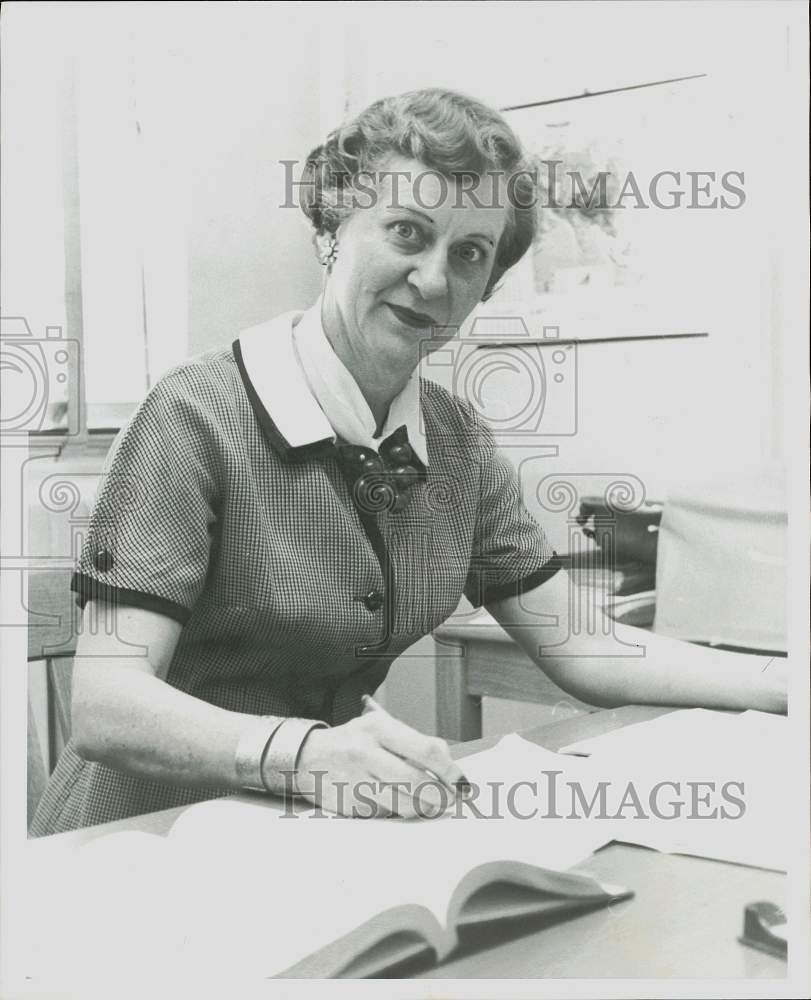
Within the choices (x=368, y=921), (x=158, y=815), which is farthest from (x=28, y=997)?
(x=368, y=921)

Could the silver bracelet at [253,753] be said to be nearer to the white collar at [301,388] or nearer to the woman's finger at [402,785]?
the woman's finger at [402,785]

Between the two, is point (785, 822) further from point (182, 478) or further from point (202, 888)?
point (182, 478)

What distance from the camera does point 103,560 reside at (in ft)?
2.62

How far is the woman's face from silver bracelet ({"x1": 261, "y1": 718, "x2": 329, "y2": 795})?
0.35 m

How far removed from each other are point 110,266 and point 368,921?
1.90 ft

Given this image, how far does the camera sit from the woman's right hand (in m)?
0.69

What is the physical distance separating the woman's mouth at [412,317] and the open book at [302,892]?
1.36 feet

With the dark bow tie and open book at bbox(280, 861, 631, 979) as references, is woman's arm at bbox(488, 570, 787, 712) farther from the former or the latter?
open book at bbox(280, 861, 631, 979)

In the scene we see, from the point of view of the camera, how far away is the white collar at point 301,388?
881 mm

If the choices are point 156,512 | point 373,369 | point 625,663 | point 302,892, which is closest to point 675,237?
point 373,369

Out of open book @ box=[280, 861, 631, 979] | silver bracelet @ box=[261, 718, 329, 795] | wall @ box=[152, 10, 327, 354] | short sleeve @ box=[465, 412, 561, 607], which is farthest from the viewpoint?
short sleeve @ box=[465, 412, 561, 607]

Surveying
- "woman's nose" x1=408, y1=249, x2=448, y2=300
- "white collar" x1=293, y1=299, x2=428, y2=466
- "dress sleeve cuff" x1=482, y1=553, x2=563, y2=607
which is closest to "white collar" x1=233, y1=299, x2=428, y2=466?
"white collar" x1=293, y1=299, x2=428, y2=466

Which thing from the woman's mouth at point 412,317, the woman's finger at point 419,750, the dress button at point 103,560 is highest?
the woman's mouth at point 412,317

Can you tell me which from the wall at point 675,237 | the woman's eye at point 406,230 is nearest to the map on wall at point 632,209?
the wall at point 675,237
